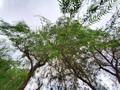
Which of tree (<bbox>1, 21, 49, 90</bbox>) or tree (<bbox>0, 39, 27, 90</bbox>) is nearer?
tree (<bbox>1, 21, 49, 90</bbox>)

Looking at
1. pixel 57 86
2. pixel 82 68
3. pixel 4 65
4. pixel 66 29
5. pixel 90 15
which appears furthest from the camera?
pixel 4 65

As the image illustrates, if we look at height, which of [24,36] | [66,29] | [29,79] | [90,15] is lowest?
[29,79]

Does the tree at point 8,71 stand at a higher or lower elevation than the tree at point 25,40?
lower

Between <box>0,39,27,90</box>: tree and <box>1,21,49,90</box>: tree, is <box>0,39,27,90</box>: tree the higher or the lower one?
the lower one

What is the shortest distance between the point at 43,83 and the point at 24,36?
10.1 ft

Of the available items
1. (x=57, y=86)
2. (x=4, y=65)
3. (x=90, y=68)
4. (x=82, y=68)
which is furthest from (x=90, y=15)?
(x=4, y=65)

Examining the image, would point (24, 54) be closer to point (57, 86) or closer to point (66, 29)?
point (57, 86)

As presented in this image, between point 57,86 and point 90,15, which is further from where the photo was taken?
point 57,86

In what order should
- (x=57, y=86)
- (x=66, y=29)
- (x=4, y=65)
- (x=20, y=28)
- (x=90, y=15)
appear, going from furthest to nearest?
(x=4, y=65), (x=20, y=28), (x=57, y=86), (x=66, y=29), (x=90, y=15)

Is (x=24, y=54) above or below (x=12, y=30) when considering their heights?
below

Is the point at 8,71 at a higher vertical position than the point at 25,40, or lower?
lower

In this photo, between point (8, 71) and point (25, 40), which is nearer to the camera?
point (25, 40)

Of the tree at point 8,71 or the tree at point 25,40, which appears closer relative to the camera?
the tree at point 25,40

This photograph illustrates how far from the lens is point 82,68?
930cm
